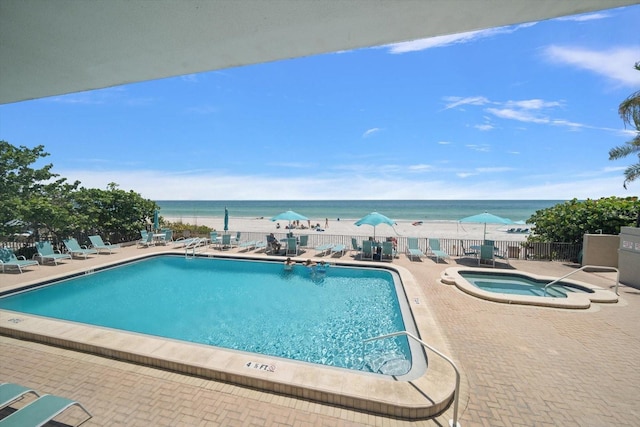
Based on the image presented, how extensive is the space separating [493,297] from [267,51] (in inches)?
323

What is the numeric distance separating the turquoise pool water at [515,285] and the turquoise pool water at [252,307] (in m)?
3.20

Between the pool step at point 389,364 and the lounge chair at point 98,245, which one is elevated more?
the lounge chair at point 98,245

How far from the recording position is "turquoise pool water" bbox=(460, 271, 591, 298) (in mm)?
8711

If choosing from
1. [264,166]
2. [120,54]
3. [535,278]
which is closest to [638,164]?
[535,278]

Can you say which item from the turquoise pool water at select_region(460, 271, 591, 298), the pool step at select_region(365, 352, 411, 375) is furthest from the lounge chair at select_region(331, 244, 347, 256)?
the pool step at select_region(365, 352, 411, 375)

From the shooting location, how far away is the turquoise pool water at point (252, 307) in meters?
5.98

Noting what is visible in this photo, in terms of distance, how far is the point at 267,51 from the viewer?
1877 mm

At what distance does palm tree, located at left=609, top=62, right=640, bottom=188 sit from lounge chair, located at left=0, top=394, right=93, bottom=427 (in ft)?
59.6

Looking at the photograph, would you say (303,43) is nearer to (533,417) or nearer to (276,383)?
(276,383)

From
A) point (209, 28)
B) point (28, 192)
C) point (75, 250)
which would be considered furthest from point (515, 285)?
point (28, 192)

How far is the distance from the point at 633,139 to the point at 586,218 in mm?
4096

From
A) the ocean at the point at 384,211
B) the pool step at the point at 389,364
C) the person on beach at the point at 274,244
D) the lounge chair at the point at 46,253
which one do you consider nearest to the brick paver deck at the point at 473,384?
the pool step at the point at 389,364

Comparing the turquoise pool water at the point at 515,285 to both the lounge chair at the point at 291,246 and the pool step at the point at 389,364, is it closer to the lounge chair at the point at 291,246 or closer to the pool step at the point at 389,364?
the pool step at the point at 389,364

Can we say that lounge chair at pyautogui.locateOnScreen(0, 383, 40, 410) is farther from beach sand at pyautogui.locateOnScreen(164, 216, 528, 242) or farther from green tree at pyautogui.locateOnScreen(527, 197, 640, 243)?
beach sand at pyautogui.locateOnScreen(164, 216, 528, 242)
